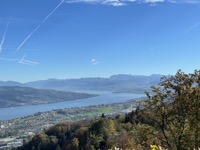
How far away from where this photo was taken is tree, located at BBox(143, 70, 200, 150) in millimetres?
10836

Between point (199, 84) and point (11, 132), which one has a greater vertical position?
point (199, 84)

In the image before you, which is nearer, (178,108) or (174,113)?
(178,108)

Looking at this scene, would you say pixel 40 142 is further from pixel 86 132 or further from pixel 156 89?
pixel 156 89

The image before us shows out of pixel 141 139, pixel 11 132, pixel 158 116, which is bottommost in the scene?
pixel 11 132

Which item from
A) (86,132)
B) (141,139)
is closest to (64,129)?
(86,132)

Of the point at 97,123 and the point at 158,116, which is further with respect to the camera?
the point at 97,123

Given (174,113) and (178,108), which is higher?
(178,108)

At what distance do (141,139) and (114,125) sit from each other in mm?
54014

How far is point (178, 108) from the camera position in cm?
1138

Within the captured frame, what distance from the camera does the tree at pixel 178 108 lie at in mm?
10836

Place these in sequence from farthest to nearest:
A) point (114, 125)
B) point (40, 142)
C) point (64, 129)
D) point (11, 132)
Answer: point (11, 132) → point (64, 129) → point (40, 142) → point (114, 125)

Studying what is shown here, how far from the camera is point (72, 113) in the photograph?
198m

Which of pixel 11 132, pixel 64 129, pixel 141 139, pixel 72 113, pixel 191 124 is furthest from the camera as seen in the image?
pixel 72 113

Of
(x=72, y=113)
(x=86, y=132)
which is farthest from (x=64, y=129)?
(x=72, y=113)
